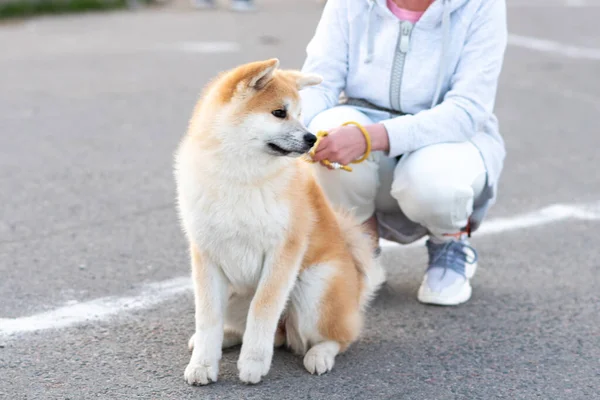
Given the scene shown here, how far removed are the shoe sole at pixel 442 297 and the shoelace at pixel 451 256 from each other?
9cm

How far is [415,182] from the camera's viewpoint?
342 cm

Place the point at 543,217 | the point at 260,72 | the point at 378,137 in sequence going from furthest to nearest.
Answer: the point at 543,217
the point at 378,137
the point at 260,72

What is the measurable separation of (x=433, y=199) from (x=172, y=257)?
4.46ft

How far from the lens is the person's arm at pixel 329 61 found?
364 cm

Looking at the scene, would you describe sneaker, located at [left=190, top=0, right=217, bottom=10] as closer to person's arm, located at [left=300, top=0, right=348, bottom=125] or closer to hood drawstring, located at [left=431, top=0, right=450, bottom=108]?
person's arm, located at [left=300, top=0, right=348, bottom=125]

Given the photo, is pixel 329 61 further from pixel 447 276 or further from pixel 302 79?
pixel 447 276

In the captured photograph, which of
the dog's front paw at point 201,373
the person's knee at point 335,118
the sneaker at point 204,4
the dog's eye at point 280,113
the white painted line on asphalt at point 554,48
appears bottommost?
the sneaker at point 204,4

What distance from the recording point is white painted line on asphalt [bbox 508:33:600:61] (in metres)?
8.83

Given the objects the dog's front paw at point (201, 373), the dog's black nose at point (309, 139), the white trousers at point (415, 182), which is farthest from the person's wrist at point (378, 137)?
the dog's front paw at point (201, 373)

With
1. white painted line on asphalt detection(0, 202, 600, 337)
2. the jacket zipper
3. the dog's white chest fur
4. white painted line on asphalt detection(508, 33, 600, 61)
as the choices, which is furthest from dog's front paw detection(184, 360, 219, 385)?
white painted line on asphalt detection(508, 33, 600, 61)

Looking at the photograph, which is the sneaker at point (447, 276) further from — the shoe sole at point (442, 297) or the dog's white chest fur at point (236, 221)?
the dog's white chest fur at point (236, 221)

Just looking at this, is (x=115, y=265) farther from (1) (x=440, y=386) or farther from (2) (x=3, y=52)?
(2) (x=3, y=52)

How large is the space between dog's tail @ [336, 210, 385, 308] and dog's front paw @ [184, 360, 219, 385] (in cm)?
67

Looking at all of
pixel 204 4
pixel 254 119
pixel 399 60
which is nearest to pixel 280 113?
pixel 254 119
